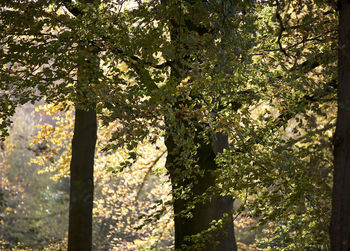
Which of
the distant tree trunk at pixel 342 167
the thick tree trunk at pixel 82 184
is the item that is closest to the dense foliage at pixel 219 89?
the distant tree trunk at pixel 342 167

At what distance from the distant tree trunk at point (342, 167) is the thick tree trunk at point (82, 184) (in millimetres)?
6193

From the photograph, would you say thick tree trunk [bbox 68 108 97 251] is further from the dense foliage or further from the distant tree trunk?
the distant tree trunk

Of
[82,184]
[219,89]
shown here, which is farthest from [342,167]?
[82,184]

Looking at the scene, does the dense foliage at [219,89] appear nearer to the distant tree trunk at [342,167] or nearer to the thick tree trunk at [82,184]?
the distant tree trunk at [342,167]

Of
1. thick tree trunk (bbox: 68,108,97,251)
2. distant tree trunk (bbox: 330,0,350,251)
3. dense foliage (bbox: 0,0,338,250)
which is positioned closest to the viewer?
distant tree trunk (bbox: 330,0,350,251)

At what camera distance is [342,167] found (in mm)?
4164

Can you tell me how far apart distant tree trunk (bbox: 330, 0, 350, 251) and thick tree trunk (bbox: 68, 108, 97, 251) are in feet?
20.3

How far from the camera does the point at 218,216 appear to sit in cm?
945

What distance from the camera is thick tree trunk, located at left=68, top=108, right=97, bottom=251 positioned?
947 centimetres

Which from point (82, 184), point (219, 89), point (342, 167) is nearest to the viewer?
point (342, 167)

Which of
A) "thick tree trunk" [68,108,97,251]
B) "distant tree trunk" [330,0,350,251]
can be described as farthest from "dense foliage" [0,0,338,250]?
"thick tree trunk" [68,108,97,251]

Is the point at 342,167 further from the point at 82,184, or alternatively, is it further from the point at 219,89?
the point at 82,184

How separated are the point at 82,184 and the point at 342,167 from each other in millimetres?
6486

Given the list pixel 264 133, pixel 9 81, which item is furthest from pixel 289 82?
pixel 9 81
